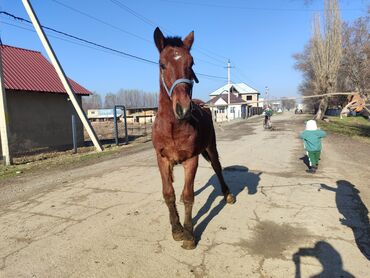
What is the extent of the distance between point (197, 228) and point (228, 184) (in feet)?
9.30

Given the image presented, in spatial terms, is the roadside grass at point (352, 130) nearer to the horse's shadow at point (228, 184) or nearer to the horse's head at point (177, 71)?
the horse's shadow at point (228, 184)

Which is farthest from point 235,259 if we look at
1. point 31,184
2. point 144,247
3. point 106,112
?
point 106,112

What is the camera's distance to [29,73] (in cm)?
1825

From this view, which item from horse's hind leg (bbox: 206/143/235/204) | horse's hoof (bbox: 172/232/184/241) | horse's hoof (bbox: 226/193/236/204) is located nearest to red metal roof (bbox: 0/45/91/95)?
horse's hind leg (bbox: 206/143/235/204)

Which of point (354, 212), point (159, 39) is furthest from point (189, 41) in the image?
point (354, 212)

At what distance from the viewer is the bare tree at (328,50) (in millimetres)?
31734

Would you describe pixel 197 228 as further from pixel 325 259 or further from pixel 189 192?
pixel 325 259

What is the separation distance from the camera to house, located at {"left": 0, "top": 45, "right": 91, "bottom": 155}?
15859 mm

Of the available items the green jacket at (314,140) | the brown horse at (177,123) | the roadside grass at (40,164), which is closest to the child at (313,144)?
the green jacket at (314,140)

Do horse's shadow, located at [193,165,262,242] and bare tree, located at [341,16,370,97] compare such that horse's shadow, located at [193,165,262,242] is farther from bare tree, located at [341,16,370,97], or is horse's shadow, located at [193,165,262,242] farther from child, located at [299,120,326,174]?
bare tree, located at [341,16,370,97]

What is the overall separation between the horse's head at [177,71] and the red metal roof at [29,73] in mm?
13773

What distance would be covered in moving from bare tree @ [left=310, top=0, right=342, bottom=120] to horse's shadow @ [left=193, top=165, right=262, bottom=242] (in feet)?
91.7

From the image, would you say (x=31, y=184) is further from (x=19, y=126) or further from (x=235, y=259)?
(x=19, y=126)

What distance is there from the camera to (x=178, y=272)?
3594 millimetres
